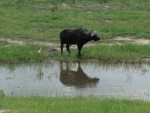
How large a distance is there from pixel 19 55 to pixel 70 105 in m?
6.57

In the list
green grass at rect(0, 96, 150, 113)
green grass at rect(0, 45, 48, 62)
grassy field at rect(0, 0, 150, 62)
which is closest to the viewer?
green grass at rect(0, 96, 150, 113)

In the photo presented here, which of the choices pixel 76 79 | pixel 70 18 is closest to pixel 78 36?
pixel 76 79

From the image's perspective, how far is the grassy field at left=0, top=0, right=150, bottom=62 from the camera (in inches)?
685

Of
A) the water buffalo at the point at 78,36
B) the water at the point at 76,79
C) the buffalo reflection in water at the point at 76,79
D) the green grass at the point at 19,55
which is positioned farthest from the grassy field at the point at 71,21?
the buffalo reflection in water at the point at 76,79

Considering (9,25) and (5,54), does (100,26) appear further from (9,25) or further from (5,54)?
(5,54)

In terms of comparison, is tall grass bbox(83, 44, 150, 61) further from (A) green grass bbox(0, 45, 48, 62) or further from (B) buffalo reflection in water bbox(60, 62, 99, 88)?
(A) green grass bbox(0, 45, 48, 62)

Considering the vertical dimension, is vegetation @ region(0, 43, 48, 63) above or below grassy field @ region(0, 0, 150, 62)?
above

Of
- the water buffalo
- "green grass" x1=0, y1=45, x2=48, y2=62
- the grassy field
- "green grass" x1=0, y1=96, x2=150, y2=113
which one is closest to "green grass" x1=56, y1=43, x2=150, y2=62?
the grassy field

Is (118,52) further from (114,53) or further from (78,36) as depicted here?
(78,36)

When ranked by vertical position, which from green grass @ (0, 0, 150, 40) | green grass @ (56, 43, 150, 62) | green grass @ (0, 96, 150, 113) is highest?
green grass @ (0, 96, 150, 113)

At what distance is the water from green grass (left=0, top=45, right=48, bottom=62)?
43 centimetres

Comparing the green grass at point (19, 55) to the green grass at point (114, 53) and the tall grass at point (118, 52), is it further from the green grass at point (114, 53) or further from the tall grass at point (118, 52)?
the tall grass at point (118, 52)

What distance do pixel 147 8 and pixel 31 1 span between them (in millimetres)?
6217

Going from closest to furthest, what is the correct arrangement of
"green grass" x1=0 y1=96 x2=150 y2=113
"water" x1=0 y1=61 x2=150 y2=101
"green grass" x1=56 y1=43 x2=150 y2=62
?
"green grass" x1=0 y1=96 x2=150 y2=113
"water" x1=0 y1=61 x2=150 y2=101
"green grass" x1=56 y1=43 x2=150 y2=62
